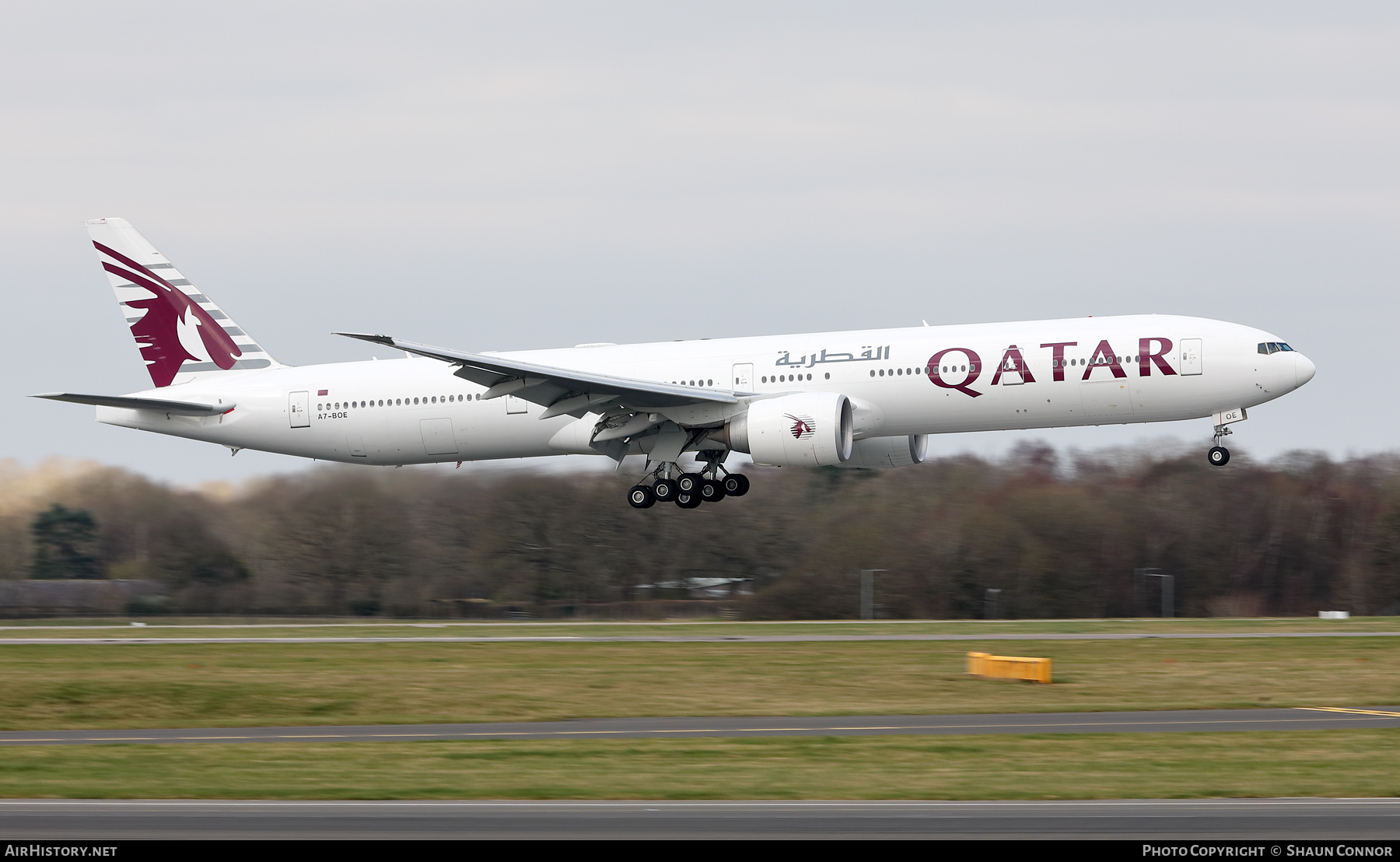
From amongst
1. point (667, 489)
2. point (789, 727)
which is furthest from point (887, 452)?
point (789, 727)

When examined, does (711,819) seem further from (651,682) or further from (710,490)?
(710,490)

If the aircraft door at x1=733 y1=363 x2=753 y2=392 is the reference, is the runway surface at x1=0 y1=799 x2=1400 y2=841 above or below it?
below

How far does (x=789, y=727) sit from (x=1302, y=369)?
20409 millimetres

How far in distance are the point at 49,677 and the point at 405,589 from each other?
2566cm

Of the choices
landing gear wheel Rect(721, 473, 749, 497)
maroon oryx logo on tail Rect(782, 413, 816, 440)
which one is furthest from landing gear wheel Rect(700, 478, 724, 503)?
maroon oryx logo on tail Rect(782, 413, 816, 440)

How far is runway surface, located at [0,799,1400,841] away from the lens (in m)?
13.4

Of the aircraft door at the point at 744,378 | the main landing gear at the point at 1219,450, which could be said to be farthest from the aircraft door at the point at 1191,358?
the aircraft door at the point at 744,378

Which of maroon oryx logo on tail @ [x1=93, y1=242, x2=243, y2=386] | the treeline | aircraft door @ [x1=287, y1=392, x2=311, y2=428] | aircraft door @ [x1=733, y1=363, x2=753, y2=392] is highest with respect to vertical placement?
maroon oryx logo on tail @ [x1=93, y1=242, x2=243, y2=386]

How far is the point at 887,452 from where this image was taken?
41.7 meters

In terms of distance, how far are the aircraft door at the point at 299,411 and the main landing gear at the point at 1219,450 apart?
2365 cm

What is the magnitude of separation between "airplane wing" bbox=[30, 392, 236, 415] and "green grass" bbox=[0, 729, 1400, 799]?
23.3m

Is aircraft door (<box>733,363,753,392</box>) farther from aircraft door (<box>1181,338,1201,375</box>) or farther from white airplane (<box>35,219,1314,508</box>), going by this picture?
aircraft door (<box>1181,338,1201,375</box>)

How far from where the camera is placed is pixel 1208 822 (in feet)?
45.8

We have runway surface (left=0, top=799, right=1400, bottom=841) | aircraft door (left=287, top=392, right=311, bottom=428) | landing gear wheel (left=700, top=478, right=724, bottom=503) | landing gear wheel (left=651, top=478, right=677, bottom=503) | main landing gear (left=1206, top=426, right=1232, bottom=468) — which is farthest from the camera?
aircraft door (left=287, top=392, right=311, bottom=428)
